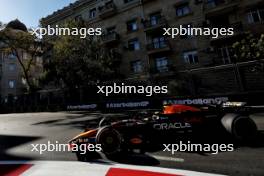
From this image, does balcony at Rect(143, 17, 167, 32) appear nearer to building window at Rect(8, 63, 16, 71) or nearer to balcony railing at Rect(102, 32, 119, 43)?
balcony railing at Rect(102, 32, 119, 43)

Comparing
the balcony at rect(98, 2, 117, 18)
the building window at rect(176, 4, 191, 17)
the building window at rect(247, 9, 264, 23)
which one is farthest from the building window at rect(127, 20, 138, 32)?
the building window at rect(247, 9, 264, 23)

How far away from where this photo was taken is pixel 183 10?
77.8 feet

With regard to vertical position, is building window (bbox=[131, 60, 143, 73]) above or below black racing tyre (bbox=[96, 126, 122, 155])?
above

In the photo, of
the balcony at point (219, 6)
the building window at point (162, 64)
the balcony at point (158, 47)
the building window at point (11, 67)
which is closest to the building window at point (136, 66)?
the balcony at point (158, 47)

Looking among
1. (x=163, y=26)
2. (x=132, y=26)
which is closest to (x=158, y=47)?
(x=163, y=26)

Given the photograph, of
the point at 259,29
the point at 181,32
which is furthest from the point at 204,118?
the point at 181,32

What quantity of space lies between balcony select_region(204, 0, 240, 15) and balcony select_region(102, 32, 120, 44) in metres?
11.5

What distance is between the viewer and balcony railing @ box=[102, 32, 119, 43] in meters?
27.2

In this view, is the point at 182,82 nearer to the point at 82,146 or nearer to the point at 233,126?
the point at 233,126

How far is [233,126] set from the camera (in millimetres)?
5039

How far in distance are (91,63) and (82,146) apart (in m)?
14.8

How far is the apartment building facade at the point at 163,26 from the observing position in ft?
66.6

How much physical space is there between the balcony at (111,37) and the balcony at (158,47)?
5.00m

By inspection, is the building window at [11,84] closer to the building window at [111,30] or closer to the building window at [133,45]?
the building window at [111,30]
